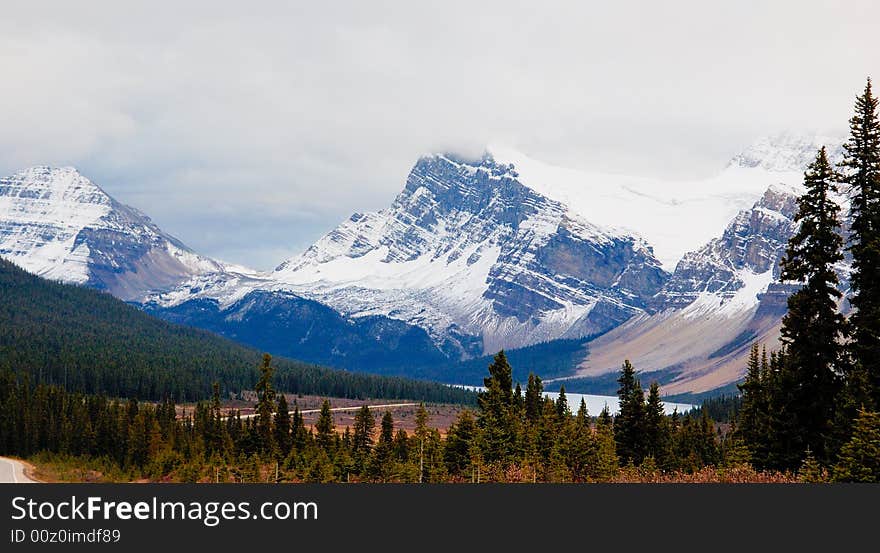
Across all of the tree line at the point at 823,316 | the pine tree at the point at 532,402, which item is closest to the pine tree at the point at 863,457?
the tree line at the point at 823,316

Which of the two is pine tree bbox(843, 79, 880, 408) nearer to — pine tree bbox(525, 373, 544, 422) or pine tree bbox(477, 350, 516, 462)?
pine tree bbox(477, 350, 516, 462)

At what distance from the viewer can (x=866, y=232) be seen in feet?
218

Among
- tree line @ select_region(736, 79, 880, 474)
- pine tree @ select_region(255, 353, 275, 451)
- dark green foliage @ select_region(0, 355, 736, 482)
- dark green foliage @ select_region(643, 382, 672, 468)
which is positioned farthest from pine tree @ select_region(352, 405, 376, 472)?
tree line @ select_region(736, 79, 880, 474)

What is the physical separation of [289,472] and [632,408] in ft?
105

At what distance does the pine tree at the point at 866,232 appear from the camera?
6421 centimetres

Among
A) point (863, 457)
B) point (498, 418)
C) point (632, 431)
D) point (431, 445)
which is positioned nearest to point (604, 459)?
point (498, 418)

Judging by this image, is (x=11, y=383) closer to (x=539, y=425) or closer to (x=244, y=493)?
(x=539, y=425)

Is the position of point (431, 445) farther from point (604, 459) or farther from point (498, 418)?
point (604, 459)

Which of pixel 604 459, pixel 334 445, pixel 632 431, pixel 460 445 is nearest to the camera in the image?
pixel 604 459

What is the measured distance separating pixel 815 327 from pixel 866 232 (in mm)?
6660

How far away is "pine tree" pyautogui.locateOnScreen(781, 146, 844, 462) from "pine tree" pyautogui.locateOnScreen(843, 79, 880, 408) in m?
1.25

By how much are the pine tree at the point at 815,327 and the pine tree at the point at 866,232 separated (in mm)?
1252

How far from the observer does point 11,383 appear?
589 feet

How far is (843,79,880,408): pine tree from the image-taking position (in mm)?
64206
